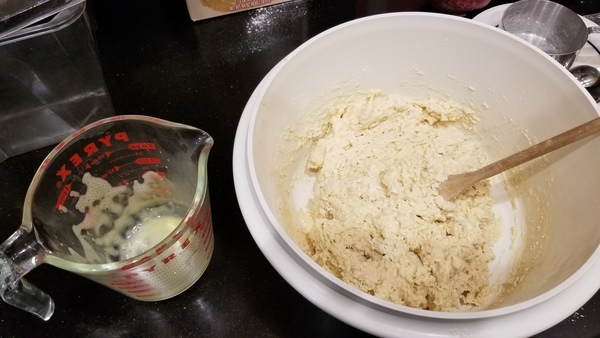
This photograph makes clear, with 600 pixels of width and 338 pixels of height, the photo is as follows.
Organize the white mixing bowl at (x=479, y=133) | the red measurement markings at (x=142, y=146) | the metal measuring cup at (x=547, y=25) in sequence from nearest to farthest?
the white mixing bowl at (x=479, y=133), the red measurement markings at (x=142, y=146), the metal measuring cup at (x=547, y=25)

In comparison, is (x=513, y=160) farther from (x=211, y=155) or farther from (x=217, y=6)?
(x=217, y=6)

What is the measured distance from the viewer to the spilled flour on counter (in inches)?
27.9

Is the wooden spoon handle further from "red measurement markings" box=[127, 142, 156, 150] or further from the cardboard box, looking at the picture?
the cardboard box

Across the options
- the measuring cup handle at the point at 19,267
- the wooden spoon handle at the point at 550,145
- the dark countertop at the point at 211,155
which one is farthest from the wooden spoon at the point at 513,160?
the measuring cup handle at the point at 19,267

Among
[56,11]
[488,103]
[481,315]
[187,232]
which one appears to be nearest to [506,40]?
[488,103]

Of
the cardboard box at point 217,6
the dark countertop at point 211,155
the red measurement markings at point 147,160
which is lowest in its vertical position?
the dark countertop at point 211,155

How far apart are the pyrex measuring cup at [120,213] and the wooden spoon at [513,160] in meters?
0.39

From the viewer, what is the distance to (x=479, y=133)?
895mm

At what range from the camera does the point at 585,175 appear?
70cm

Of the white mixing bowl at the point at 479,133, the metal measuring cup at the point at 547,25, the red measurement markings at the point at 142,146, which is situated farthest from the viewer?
the metal measuring cup at the point at 547,25

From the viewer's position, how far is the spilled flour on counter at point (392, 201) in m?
0.71

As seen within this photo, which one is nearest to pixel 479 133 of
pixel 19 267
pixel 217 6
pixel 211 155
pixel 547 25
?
pixel 547 25

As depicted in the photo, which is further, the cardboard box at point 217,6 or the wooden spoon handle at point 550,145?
the cardboard box at point 217,6

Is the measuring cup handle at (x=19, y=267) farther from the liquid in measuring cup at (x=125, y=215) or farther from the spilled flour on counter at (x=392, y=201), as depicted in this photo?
the spilled flour on counter at (x=392, y=201)
